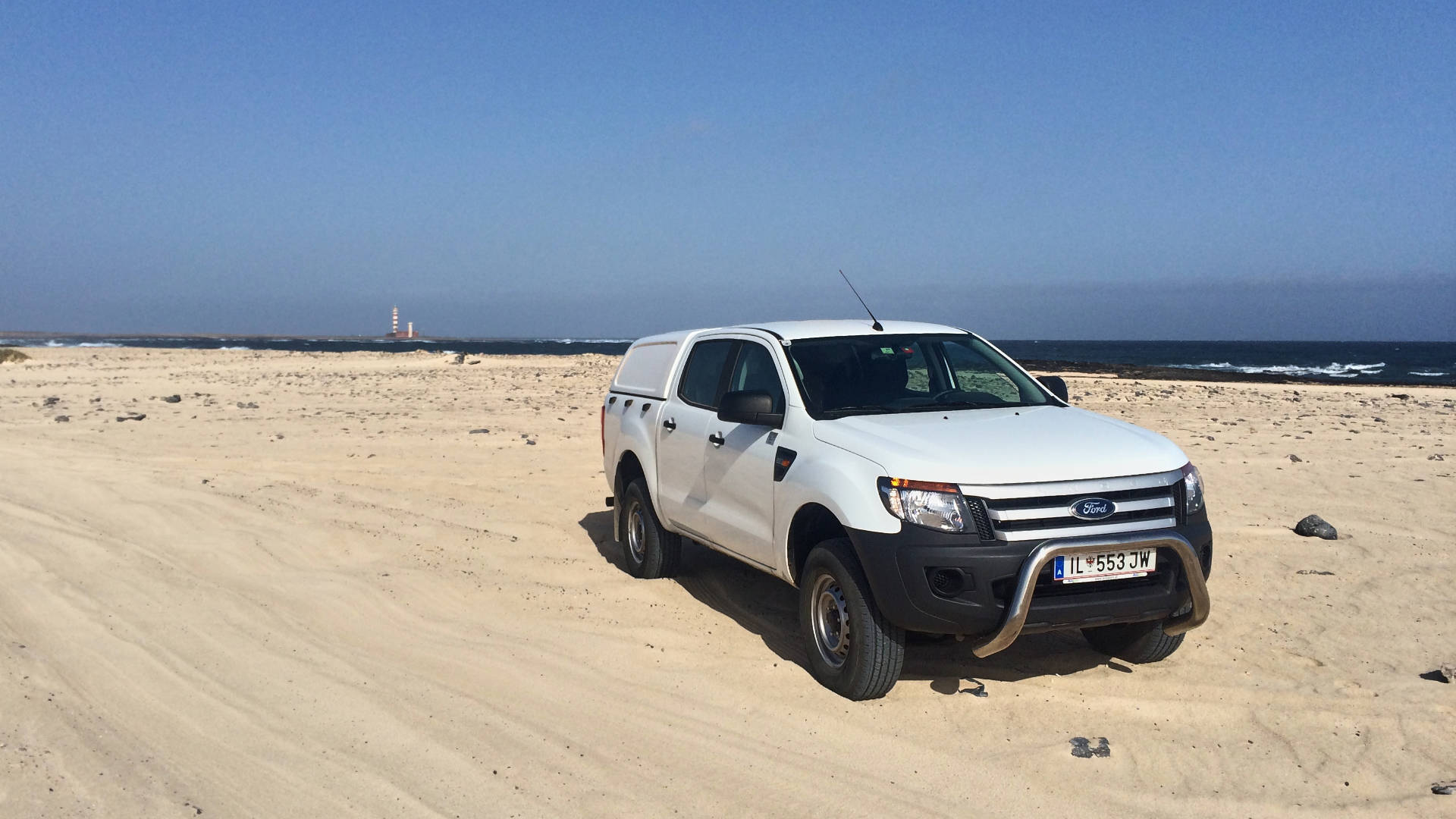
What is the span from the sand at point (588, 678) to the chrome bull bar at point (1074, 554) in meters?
0.48

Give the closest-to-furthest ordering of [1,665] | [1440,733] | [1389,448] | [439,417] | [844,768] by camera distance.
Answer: [844,768], [1440,733], [1,665], [1389,448], [439,417]

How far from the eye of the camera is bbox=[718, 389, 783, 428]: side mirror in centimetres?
568

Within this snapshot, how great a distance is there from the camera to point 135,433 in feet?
48.9

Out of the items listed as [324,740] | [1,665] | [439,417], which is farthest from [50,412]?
[324,740]

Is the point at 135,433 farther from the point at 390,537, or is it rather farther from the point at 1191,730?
the point at 1191,730

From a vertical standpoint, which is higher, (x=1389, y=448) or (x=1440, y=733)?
(x=1389, y=448)

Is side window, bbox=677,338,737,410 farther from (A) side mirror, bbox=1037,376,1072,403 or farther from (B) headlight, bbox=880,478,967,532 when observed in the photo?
(B) headlight, bbox=880,478,967,532

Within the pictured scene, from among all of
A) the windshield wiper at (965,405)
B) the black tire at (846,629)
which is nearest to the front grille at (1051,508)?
the black tire at (846,629)

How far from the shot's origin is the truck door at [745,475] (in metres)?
Answer: 5.81

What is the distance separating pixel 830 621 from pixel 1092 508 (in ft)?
4.63

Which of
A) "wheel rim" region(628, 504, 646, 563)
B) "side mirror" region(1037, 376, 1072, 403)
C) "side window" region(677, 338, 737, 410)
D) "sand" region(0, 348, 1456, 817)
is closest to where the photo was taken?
"sand" region(0, 348, 1456, 817)

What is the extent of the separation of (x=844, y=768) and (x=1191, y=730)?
165 centimetres

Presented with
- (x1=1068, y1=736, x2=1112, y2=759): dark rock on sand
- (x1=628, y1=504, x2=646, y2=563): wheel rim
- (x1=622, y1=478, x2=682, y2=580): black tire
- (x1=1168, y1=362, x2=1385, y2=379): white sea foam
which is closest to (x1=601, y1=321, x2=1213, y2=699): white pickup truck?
(x1=1068, y1=736, x2=1112, y2=759): dark rock on sand

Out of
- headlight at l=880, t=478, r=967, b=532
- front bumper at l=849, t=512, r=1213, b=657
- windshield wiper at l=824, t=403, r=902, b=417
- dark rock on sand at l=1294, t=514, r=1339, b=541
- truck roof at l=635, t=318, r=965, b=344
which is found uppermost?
truck roof at l=635, t=318, r=965, b=344
